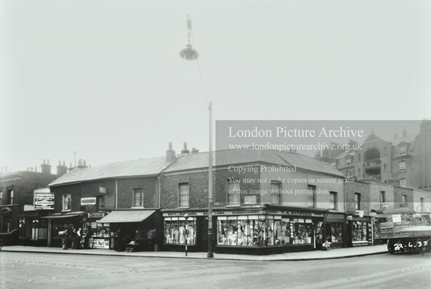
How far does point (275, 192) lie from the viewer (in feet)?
91.7

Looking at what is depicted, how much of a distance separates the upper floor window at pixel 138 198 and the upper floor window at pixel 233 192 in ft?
25.0

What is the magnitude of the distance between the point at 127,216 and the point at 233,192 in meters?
8.49

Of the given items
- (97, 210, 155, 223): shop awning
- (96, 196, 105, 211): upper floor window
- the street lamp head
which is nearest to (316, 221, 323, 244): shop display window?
(97, 210, 155, 223): shop awning

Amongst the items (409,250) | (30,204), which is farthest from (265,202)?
(30,204)

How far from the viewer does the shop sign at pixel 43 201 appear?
36.5m

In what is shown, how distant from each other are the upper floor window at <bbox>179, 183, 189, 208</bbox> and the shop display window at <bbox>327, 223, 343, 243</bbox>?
10805mm

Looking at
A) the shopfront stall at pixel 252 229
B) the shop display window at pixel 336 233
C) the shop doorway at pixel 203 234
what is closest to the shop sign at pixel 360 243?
the shop display window at pixel 336 233

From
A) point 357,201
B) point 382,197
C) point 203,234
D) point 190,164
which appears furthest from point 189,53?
point 382,197

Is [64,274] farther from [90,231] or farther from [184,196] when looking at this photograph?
[90,231]

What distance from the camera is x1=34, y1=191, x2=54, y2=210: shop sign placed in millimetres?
36531

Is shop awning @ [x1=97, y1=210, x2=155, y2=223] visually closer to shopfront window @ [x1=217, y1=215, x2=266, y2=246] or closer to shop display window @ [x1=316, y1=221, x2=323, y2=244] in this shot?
shopfront window @ [x1=217, y1=215, x2=266, y2=246]

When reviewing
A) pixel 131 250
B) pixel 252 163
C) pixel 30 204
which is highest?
pixel 252 163

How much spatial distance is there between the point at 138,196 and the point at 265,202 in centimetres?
1061

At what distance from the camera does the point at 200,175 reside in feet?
96.6
